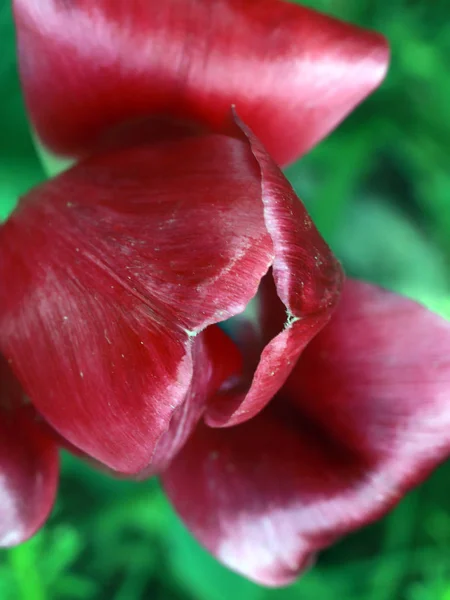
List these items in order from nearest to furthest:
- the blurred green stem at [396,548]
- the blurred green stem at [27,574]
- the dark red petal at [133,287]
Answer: the dark red petal at [133,287] → the blurred green stem at [27,574] → the blurred green stem at [396,548]

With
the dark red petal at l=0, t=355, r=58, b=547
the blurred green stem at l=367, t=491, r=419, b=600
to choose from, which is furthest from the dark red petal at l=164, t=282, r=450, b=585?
the blurred green stem at l=367, t=491, r=419, b=600

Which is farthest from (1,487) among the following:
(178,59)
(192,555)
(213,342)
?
(192,555)

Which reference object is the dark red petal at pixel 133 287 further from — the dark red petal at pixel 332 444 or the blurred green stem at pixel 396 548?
the blurred green stem at pixel 396 548

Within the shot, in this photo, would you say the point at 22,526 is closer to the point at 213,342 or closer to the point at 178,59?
the point at 213,342

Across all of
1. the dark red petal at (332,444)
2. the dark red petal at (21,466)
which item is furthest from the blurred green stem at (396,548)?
the dark red petal at (21,466)

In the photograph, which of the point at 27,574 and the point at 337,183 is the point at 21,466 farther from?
the point at 337,183
